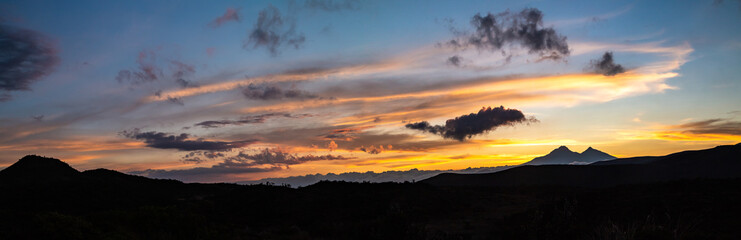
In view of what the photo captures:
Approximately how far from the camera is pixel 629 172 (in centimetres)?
6288

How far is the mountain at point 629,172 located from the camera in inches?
2238

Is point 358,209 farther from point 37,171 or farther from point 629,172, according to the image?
point 629,172

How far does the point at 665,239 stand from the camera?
12664mm

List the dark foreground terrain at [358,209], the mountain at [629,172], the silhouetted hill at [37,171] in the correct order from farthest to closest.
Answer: the mountain at [629,172] < the silhouetted hill at [37,171] < the dark foreground terrain at [358,209]

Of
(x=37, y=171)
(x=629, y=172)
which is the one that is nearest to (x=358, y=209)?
(x=37, y=171)

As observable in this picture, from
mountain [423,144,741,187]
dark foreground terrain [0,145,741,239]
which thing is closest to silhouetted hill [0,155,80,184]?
dark foreground terrain [0,145,741,239]

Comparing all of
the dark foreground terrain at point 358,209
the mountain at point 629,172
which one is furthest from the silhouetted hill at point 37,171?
the mountain at point 629,172

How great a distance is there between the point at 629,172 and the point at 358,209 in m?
50.1

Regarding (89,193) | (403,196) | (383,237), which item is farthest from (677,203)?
(89,193)

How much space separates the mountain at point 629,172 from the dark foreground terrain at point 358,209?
355 mm

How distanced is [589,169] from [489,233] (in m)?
51.8

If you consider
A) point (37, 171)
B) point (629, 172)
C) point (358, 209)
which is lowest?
point (358, 209)

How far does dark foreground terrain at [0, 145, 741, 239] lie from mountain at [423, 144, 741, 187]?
1.16 ft

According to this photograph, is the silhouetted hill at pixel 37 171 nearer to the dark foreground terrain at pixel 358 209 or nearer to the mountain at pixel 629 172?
the dark foreground terrain at pixel 358 209
